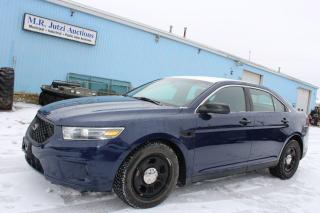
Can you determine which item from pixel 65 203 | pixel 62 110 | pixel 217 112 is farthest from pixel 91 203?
pixel 217 112

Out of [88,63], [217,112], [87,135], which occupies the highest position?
[88,63]

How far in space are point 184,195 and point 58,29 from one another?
11.7 m

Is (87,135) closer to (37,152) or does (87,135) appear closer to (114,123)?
(114,123)

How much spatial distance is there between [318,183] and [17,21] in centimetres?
1166

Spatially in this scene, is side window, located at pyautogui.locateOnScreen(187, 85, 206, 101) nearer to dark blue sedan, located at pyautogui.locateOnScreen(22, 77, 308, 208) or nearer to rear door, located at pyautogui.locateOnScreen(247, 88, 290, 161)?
dark blue sedan, located at pyautogui.locateOnScreen(22, 77, 308, 208)

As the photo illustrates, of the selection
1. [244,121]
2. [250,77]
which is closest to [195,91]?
[244,121]

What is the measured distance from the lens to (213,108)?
464 centimetres

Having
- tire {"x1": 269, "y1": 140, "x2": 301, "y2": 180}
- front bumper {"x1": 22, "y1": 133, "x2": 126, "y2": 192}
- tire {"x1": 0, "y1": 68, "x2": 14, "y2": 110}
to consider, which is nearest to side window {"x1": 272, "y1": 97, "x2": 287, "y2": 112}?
tire {"x1": 269, "y1": 140, "x2": 301, "y2": 180}

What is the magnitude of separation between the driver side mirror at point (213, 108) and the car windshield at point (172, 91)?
0.69 feet

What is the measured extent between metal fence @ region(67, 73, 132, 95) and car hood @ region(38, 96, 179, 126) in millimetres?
11491

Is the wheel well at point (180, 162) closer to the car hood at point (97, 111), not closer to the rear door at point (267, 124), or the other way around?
the car hood at point (97, 111)

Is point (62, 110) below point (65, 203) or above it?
above

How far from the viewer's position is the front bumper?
384cm

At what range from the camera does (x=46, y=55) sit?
14953 mm
